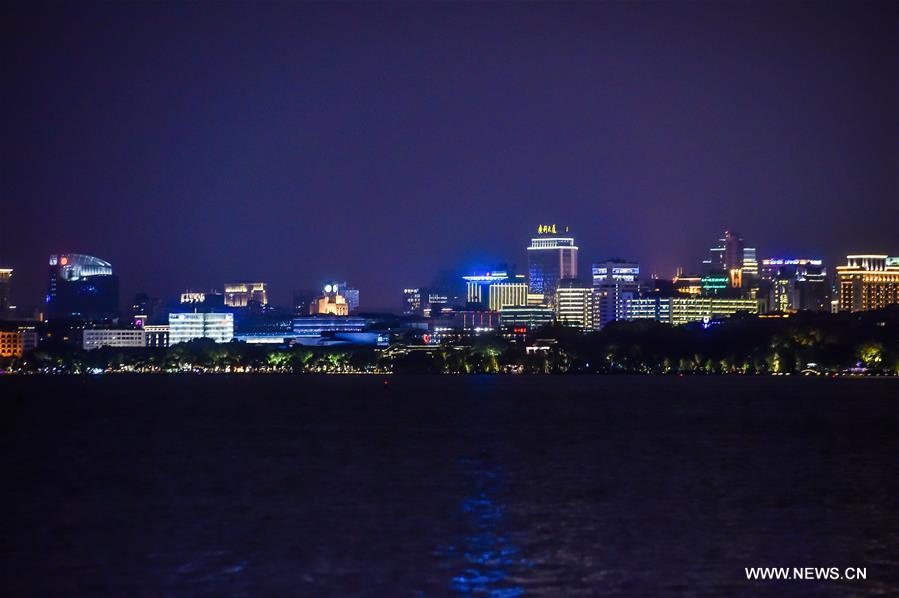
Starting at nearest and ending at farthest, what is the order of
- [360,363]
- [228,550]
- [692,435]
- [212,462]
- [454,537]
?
1. [228,550]
2. [454,537]
3. [212,462]
4. [692,435]
5. [360,363]

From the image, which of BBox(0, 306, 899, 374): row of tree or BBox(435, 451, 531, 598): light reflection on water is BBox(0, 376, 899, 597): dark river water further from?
BBox(0, 306, 899, 374): row of tree

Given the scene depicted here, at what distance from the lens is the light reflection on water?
84.9 ft

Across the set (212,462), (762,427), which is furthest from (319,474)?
(762,427)

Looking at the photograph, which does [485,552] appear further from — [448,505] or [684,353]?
[684,353]

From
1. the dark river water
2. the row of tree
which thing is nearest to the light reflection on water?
the dark river water

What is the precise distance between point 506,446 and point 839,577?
110ft

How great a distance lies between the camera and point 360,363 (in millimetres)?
193375

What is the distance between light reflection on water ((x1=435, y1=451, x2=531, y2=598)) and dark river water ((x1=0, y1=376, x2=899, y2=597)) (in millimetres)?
92

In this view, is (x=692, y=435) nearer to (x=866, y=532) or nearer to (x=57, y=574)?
(x=866, y=532)

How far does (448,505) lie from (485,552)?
843 centimetres

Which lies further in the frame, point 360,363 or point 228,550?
point 360,363

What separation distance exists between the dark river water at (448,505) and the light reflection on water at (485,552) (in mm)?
92

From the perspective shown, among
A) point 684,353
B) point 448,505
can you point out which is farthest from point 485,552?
point 684,353

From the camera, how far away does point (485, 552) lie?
2967 cm
